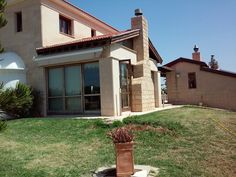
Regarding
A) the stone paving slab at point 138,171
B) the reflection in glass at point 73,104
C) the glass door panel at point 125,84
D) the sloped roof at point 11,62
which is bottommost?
the stone paving slab at point 138,171

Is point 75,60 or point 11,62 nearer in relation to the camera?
point 75,60

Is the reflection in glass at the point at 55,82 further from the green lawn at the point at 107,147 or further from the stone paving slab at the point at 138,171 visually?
the stone paving slab at the point at 138,171

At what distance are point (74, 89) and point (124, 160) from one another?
1066 centimetres

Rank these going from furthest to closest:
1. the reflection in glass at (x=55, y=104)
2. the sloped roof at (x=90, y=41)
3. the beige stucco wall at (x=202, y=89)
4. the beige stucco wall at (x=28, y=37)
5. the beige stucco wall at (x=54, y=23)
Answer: the beige stucco wall at (x=202, y=89)
the beige stucco wall at (x=54, y=23)
the beige stucco wall at (x=28, y=37)
the reflection in glass at (x=55, y=104)
the sloped roof at (x=90, y=41)

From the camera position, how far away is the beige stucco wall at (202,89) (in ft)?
78.5

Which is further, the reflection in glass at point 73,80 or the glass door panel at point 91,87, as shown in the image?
the reflection in glass at point 73,80

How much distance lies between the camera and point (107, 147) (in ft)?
31.3

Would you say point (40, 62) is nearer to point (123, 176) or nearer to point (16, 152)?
point (16, 152)

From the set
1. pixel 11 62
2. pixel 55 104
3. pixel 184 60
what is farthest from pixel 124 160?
pixel 184 60

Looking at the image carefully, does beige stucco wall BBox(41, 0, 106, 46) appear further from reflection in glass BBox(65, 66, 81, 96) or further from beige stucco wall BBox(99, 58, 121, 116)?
beige stucco wall BBox(99, 58, 121, 116)

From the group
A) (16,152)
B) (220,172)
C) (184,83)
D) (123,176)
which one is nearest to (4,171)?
(16,152)

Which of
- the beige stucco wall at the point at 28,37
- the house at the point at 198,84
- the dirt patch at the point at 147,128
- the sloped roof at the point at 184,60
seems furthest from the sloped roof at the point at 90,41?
the sloped roof at the point at 184,60

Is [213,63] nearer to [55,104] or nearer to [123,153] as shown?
[55,104]

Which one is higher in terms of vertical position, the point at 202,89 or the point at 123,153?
the point at 202,89
